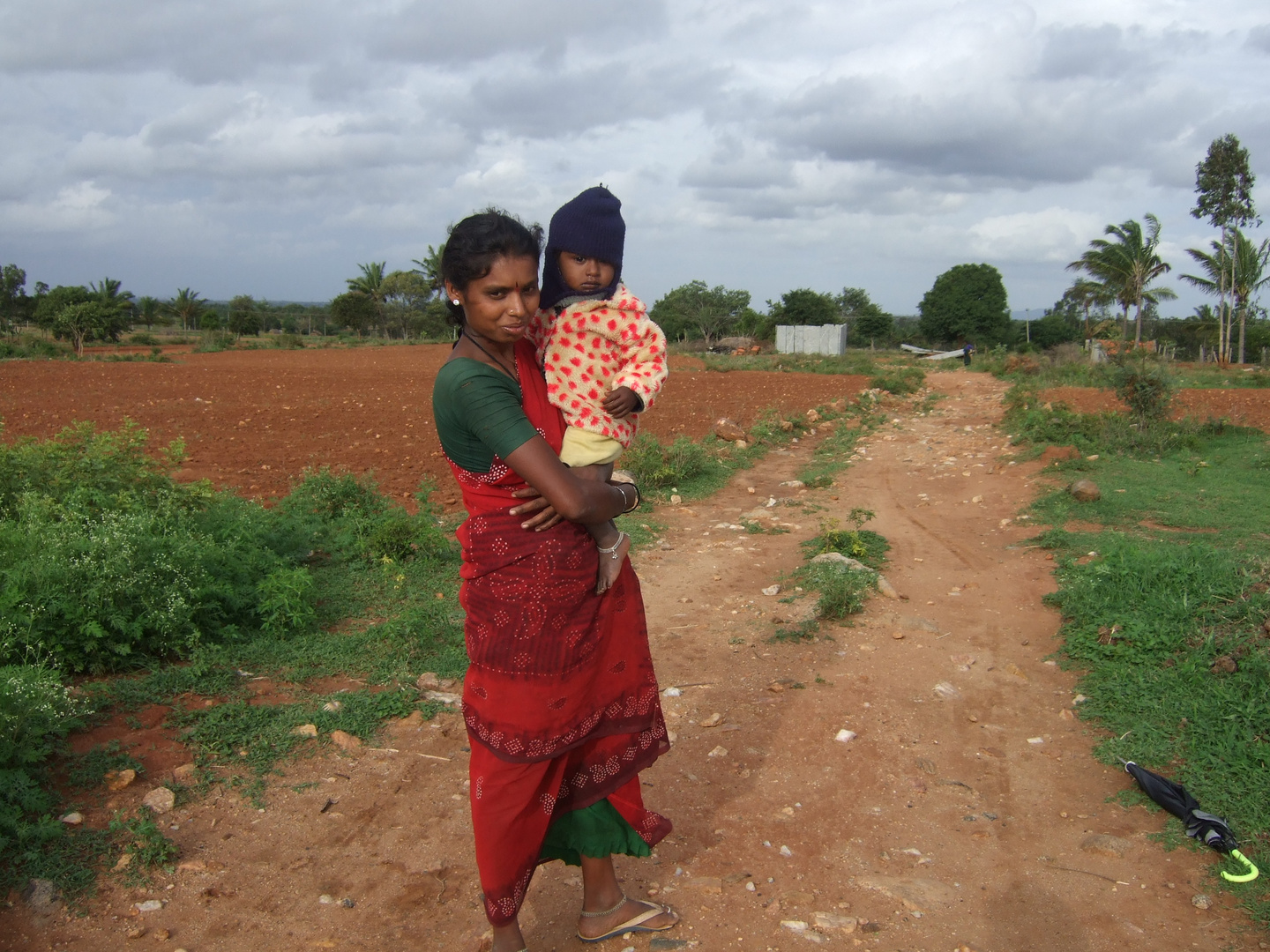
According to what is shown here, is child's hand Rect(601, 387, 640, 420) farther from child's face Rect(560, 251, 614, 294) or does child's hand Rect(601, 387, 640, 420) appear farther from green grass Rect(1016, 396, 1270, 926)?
green grass Rect(1016, 396, 1270, 926)

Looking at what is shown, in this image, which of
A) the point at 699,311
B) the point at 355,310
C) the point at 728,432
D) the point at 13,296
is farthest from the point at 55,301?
the point at 728,432

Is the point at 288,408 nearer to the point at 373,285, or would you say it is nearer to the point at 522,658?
the point at 522,658

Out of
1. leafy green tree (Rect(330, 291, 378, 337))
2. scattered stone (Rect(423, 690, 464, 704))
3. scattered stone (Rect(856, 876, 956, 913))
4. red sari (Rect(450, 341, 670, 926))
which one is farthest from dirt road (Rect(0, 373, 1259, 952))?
leafy green tree (Rect(330, 291, 378, 337))

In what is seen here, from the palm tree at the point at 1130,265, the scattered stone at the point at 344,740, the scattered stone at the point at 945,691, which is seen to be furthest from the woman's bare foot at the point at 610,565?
the palm tree at the point at 1130,265

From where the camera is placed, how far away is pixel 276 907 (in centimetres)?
247

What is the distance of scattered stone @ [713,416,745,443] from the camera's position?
1092 centimetres

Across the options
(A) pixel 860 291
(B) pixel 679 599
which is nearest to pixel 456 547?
(B) pixel 679 599

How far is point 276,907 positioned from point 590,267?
2.00m

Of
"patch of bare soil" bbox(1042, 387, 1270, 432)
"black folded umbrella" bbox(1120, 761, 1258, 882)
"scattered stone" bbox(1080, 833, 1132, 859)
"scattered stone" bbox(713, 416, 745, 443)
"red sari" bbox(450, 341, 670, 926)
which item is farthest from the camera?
"patch of bare soil" bbox(1042, 387, 1270, 432)

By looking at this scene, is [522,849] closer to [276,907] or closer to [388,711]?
[276,907]

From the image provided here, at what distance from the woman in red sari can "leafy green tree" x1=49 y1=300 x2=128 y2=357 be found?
37.2 m

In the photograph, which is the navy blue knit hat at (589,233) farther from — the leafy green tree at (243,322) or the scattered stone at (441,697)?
the leafy green tree at (243,322)

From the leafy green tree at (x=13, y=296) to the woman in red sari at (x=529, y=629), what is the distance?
50.9 metres

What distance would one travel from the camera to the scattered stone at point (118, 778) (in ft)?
9.43
